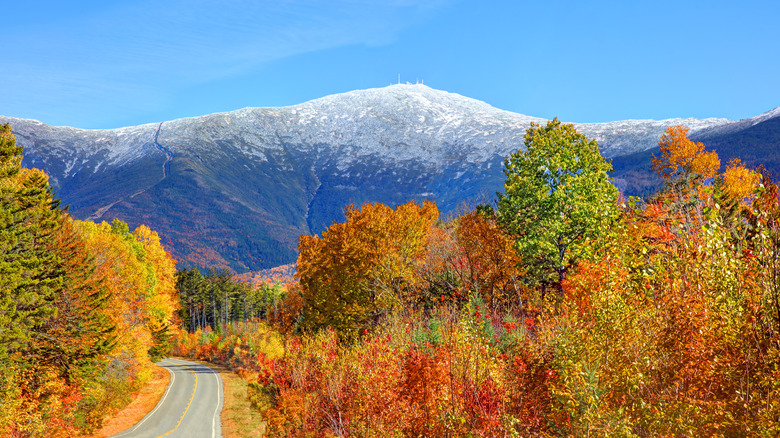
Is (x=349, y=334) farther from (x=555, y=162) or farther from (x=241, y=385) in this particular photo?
(x=241, y=385)

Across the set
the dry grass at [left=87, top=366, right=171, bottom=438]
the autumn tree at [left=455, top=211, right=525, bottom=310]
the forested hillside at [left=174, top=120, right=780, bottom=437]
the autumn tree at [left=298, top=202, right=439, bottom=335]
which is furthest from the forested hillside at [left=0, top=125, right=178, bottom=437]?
the autumn tree at [left=455, top=211, right=525, bottom=310]

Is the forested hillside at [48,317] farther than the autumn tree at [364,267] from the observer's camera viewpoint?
No

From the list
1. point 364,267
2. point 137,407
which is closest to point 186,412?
point 137,407

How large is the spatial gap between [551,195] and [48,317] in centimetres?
3088

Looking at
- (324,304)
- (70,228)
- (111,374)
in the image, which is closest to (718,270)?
(324,304)

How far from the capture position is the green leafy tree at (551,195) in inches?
1027

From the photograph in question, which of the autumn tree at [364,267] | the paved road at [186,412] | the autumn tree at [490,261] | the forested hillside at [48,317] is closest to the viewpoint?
the forested hillside at [48,317]

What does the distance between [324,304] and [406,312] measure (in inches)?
353

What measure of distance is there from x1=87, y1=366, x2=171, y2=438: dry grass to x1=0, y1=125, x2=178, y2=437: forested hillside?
0.98 meters

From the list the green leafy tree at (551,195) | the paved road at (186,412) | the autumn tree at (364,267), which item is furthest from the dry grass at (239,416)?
the green leafy tree at (551,195)

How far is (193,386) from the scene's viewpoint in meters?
58.4

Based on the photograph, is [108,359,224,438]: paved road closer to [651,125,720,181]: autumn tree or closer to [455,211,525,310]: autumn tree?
[455,211,525,310]: autumn tree

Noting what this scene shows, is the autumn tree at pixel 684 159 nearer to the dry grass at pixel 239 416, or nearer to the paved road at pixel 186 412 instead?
the dry grass at pixel 239 416

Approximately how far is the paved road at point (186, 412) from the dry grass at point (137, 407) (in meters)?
0.69
